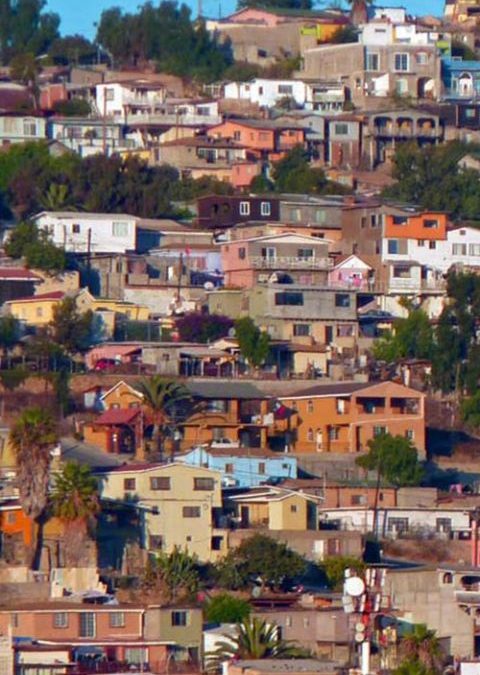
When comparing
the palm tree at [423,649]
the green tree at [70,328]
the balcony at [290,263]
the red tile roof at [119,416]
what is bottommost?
the palm tree at [423,649]

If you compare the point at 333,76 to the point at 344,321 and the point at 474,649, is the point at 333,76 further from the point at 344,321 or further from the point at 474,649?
the point at 474,649

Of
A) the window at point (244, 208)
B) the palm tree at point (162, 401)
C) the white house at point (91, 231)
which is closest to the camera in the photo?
the palm tree at point (162, 401)

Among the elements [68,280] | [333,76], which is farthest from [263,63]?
[68,280]

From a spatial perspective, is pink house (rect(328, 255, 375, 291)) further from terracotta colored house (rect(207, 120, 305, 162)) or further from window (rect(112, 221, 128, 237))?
terracotta colored house (rect(207, 120, 305, 162))

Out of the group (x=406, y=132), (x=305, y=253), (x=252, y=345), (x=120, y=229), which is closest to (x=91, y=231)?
(x=120, y=229)

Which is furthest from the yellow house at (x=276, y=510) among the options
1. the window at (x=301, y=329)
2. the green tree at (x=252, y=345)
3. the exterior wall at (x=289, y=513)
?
the window at (x=301, y=329)

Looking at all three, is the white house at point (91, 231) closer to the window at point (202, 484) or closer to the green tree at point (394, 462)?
the green tree at point (394, 462)

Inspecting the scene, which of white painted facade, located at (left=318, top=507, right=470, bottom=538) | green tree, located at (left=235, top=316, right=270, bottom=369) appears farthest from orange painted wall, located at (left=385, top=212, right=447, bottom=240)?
white painted facade, located at (left=318, top=507, right=470, bottom=538)
